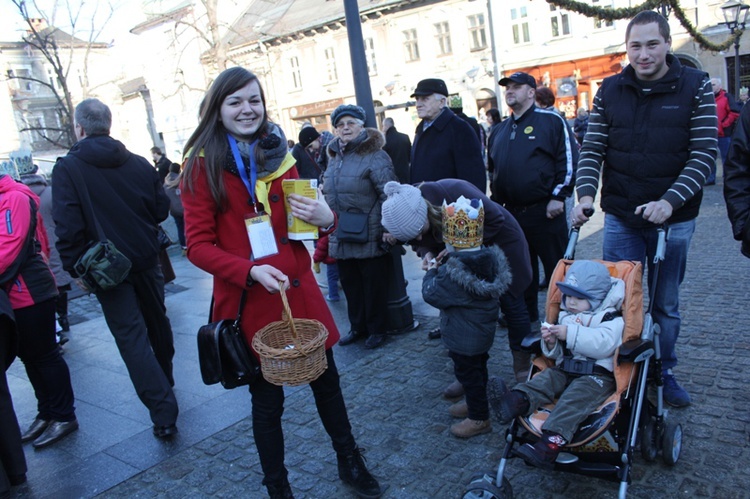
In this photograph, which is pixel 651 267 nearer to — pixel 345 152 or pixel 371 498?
pixel 371 498

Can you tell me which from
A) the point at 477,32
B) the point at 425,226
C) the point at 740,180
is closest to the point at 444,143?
the point at 425,226

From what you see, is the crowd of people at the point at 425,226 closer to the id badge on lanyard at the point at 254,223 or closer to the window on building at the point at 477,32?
the id badge on lanyard at the point at 254,223

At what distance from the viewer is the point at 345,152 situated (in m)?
5.18

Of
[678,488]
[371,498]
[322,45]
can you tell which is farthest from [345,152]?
[322,45]

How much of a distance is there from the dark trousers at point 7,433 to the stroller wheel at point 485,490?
9.13 feet

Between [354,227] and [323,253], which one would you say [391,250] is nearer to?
[354,227]

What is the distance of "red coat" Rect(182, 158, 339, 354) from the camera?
2656 millimetres

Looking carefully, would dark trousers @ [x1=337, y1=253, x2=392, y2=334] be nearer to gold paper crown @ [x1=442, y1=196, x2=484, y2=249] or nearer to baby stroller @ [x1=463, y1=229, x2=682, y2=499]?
gold paper crown @ [x1=442, y1=196, x2=484, y2=249]

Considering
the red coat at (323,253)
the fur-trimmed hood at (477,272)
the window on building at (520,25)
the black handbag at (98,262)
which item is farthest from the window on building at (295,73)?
the fur-trimmed hood at (477,272)

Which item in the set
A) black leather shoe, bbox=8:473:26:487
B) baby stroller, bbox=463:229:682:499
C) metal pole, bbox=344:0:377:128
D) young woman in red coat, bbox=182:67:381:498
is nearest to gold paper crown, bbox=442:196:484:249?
baby stroller, bbox=463:229:682:499

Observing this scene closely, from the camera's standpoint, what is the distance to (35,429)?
434 cm

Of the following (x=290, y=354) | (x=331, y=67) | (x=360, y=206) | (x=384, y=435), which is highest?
(x=331, y=67)

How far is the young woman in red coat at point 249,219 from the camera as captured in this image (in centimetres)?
267

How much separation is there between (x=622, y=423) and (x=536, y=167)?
237 centimetres
